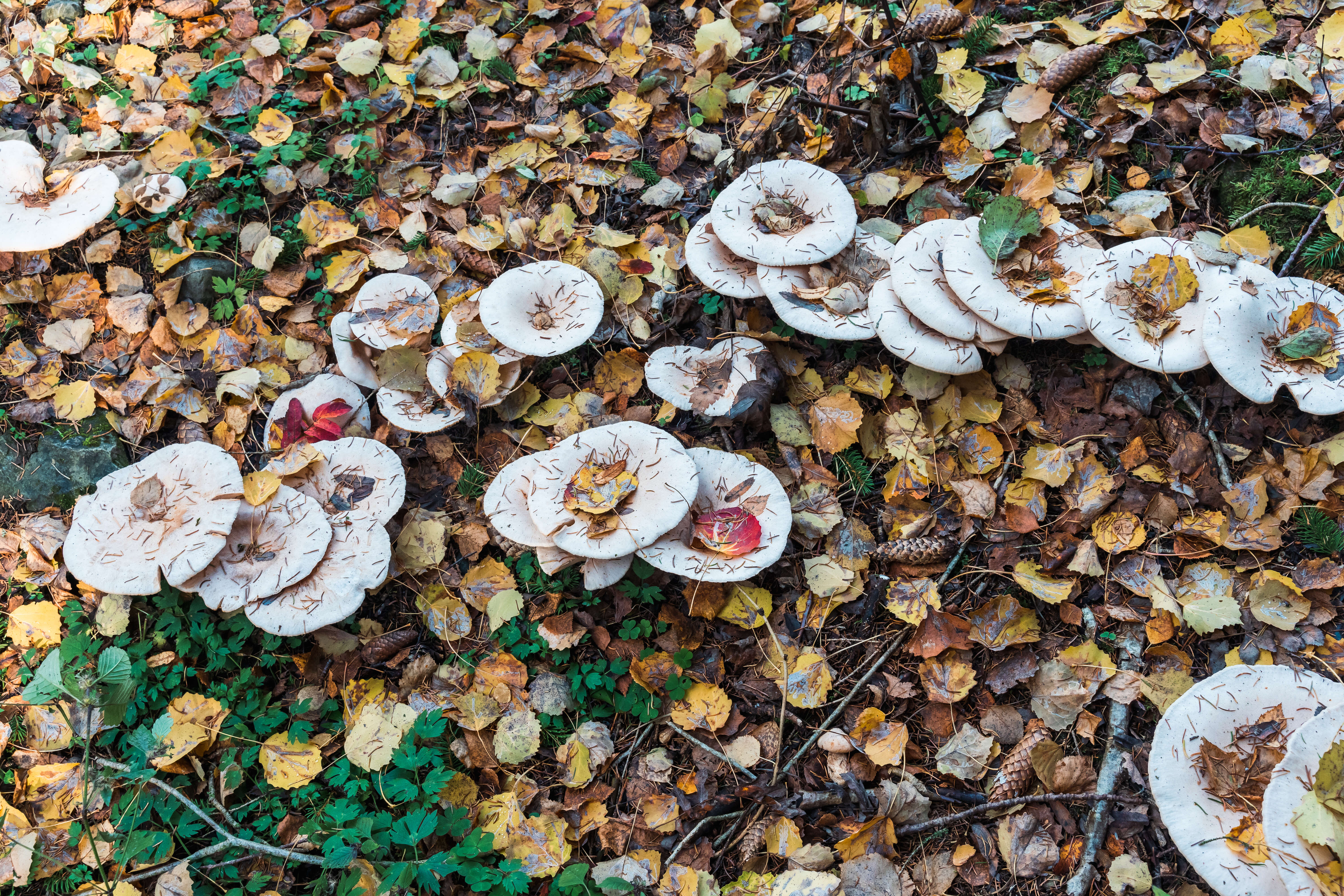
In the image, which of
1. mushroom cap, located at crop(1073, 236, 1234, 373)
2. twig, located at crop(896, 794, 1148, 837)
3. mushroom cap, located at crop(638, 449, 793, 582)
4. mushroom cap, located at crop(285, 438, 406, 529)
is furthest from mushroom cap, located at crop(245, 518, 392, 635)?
mushroom cap, located at crop(1073, 236, 1234, 373)

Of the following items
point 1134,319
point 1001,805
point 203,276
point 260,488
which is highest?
point 1134,319

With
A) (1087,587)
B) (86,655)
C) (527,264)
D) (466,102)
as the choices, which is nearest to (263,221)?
(466,102)

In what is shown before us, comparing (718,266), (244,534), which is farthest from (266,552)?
(718,266)

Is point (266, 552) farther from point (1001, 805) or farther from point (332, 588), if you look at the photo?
point (1001, 805)

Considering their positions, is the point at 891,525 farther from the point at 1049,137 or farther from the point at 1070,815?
the point at 1049,137

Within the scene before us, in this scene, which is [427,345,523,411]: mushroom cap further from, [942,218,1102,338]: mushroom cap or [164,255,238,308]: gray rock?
[942,218,1102,338]: mushroom cap

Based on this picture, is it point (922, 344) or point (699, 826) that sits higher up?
point (922, 344)
